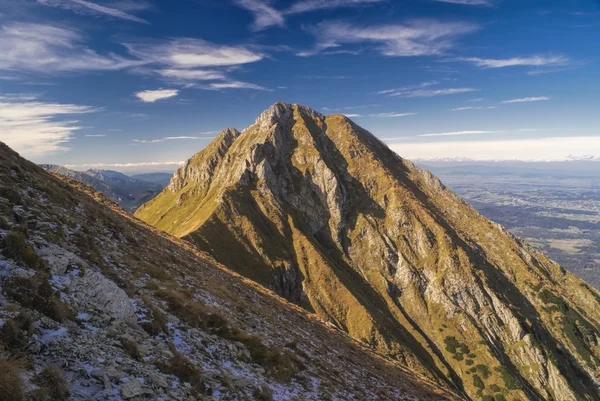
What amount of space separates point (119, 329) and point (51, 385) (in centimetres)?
654

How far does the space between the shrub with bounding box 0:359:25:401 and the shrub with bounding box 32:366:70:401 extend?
57 cm

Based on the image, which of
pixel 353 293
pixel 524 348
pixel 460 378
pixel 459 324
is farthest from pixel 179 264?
pixel 524 348

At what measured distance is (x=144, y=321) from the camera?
17.4 m

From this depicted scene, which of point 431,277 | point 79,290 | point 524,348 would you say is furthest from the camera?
point 431,277

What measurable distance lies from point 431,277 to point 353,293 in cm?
5379

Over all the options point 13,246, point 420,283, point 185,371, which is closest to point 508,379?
point 420,283

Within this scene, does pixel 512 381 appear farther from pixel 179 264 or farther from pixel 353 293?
pixel 179 264

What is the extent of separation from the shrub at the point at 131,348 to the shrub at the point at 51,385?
4.38 meters

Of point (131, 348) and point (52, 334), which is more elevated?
point (52, 334)

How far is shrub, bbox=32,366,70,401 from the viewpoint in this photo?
855 centimetres

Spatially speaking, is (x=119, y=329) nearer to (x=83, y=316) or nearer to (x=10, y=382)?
(x=83, y=316)

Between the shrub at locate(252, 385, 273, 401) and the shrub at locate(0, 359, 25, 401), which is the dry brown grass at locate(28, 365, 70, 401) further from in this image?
the shrub at locate(252, 385, 273, 401)

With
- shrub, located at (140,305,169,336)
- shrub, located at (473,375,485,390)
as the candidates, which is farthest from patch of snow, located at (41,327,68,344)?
shrub, located at (473,375,485,390)

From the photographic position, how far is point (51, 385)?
349 inches
